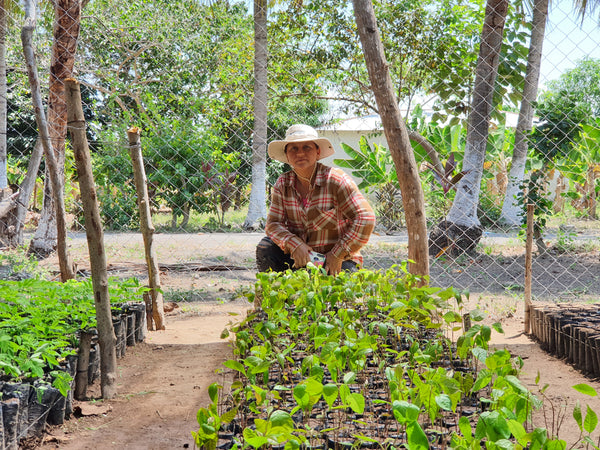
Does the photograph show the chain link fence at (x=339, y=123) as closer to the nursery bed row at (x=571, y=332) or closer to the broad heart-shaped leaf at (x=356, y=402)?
the nursery bed row at (x=571, y=332)

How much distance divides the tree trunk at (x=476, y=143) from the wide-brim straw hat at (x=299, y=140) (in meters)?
2.20

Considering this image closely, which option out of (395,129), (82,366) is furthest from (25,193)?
(395,129)

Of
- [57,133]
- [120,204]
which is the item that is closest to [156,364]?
[57,133]

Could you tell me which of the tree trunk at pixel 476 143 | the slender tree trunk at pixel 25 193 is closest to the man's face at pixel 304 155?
the tree trunk at pixel 476 143

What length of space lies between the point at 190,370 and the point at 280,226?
1094 millimetres

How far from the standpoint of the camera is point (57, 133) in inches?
228

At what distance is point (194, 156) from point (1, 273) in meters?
5.45

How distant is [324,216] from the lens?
3.88 metres

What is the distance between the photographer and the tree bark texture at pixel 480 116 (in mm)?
5758

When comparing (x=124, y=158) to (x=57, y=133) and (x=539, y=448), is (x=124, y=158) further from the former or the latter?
(x=539, y=448)

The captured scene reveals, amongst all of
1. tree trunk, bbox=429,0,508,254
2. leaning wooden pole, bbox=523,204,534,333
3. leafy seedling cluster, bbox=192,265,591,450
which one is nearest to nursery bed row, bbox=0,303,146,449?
leafy seedling cluster, bbox=192,265,591,450

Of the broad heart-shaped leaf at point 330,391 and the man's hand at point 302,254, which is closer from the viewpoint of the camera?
the broad heart-shaped leaf at point 330,391

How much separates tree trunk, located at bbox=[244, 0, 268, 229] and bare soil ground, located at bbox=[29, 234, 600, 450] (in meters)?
1.67

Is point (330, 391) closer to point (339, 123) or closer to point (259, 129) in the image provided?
point (259, 129)
